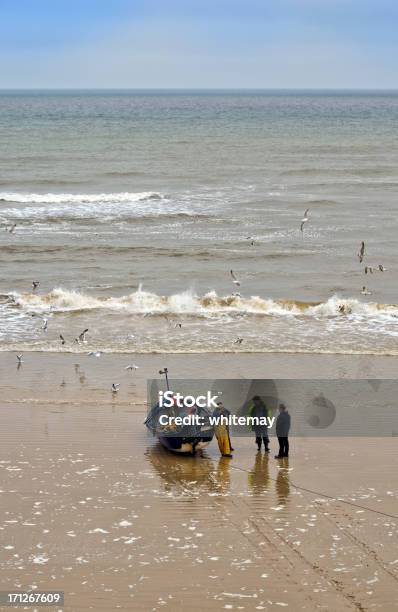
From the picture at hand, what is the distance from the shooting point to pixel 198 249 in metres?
34.3

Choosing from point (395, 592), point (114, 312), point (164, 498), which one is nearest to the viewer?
point (395, 592)

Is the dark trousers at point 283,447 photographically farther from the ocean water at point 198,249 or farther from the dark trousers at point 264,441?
the ocean water at point 198,249

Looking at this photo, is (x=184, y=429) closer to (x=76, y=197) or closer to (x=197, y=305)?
(x=197, y=305)

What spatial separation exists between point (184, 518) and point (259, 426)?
3.42m

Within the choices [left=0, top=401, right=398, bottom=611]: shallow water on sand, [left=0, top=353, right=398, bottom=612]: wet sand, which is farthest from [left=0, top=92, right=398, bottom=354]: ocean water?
[left=0, top=401, right=398, bottom=611]: shallow water on sand

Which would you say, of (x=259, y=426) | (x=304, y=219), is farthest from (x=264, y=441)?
(x=304, y=219)

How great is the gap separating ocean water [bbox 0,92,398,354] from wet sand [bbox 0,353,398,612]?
22.4 ft

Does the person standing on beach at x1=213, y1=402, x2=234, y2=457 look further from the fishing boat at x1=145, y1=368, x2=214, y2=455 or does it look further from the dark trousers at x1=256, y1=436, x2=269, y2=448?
the dark trousers at x1=256, y1=436, x2=269, y2=448

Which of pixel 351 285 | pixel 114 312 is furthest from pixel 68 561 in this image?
pixel 351 285

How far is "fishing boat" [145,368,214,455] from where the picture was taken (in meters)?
15.0

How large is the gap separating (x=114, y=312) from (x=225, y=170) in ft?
100

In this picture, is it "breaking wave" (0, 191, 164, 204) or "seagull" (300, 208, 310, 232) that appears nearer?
"seagull" (300, 208, 310, 232)

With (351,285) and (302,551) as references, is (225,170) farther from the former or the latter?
(302,551)

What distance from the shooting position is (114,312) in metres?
26.1
